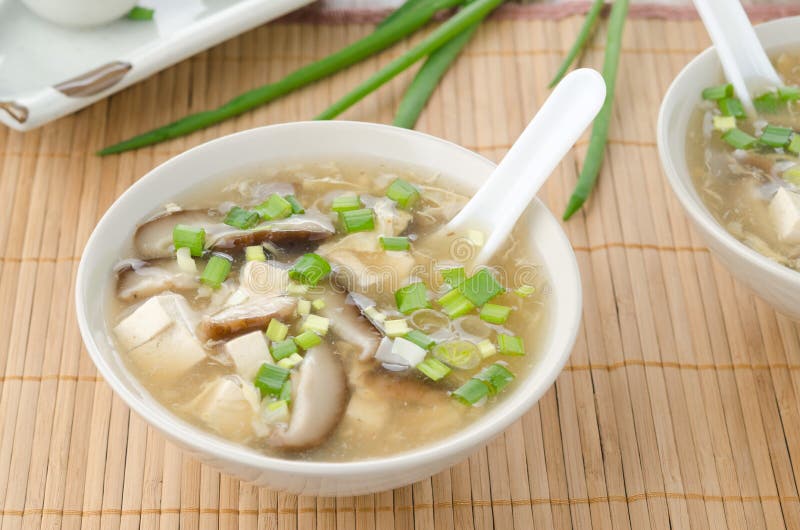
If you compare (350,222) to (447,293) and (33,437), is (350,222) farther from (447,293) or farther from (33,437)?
(33,437)

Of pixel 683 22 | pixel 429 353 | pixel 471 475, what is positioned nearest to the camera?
pixel 429 353

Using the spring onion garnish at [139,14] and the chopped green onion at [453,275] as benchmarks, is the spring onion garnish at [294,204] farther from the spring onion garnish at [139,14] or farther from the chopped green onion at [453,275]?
the spring onion garnish at [139,14]

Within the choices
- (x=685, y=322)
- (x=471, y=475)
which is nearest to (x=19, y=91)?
(x=471, y=475)

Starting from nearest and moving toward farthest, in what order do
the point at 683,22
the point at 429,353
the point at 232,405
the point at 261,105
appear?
the point at 232,405
the point at 429,353
the point at 261,105
the point at 683,22

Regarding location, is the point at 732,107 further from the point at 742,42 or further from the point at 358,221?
the point at 358,221

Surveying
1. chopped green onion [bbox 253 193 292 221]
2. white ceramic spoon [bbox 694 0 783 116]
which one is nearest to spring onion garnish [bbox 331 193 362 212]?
chopped green onion [bbox 253 193 292 221]

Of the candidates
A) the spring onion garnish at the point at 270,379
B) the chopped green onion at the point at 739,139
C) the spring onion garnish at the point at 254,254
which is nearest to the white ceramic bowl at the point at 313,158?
the spring onion garnish at the point at 270,379

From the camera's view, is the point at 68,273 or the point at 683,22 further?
the point at 683,22
